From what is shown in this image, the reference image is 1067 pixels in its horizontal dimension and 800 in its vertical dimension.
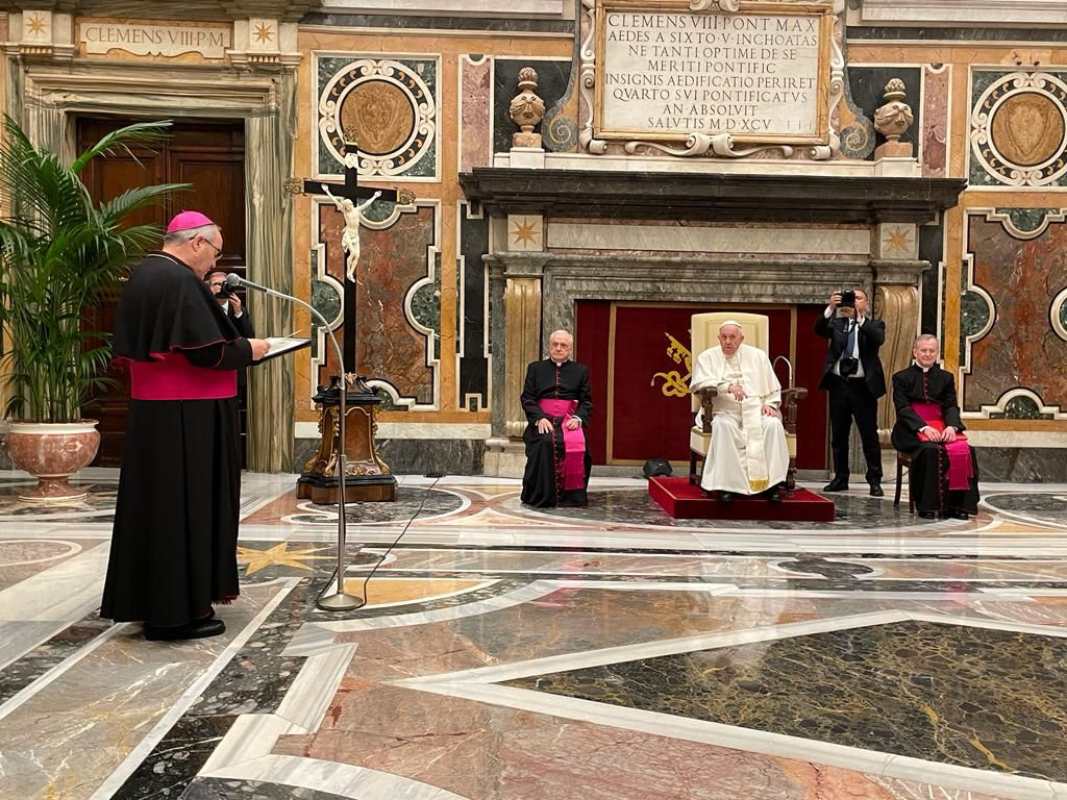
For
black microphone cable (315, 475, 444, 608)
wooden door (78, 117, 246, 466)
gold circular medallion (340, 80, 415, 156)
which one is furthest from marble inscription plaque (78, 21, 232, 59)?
black microphone cable (315, 475, 444, 608)

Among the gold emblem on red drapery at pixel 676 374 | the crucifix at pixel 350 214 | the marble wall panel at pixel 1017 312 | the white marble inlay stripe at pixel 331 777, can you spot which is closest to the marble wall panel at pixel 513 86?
the crucifix at pixel 350 214

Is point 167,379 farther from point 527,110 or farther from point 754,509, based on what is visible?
point 527,110

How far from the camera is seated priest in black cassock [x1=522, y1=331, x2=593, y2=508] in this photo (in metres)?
5.89

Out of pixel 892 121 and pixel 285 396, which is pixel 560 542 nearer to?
pixel 285 396

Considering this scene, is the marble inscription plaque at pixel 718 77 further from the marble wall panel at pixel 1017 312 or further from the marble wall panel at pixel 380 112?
the marble wall panel at pixel 1017 312

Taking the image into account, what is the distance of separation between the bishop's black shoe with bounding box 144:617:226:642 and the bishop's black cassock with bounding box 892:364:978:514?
4.41 m

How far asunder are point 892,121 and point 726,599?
5299 millimetres

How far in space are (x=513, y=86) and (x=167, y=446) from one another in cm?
543

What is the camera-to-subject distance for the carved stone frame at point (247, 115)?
7203mm

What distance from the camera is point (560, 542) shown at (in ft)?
15.5

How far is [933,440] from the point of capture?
559 cm

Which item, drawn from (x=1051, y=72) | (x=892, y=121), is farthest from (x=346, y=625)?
(x=1051, y=72)

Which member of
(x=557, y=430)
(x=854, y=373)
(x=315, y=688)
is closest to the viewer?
(x=315, y=688)

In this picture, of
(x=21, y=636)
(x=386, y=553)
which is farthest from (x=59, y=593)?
(x=386, y=553)
